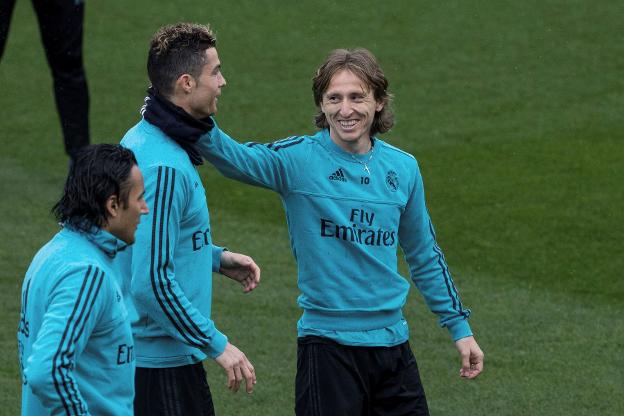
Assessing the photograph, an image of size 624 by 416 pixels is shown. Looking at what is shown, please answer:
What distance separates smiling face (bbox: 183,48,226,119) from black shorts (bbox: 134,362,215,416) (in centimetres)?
87

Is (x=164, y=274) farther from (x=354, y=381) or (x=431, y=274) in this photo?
(x=431, y=274)

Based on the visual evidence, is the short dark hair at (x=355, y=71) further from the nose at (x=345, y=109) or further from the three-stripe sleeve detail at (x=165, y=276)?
the three-stripe sleeve detail at (x=165, y=276)

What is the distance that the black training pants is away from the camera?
30.1ft

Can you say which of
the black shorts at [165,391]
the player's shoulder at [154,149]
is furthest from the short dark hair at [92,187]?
the black shorts at [165,391]

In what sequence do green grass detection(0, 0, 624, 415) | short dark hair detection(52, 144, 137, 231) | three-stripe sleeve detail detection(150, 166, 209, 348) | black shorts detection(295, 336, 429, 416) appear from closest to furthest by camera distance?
short dark hair detection(52, 144, 137, 231) → three-stripe sleeve detail detection(150, 166, 209, 348) → black shorts detection(295, 336, 429, 416) → green grass detection(0, 0, 624, 415)

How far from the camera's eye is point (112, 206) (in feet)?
11.7

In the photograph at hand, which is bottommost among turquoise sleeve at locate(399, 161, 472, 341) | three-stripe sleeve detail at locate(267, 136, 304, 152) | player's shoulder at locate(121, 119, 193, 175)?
turquoise sleeve at locate(399, 161, 472, 341)

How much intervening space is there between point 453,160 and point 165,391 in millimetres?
7065

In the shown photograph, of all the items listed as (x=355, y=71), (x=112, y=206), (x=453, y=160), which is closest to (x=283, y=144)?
(x=355, y=71)

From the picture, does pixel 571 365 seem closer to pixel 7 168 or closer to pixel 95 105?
pixel 7 168

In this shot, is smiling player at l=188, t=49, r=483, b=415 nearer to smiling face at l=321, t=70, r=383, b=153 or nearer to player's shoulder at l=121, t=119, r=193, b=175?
smiling face at l=321, t=70, r=383, b=153

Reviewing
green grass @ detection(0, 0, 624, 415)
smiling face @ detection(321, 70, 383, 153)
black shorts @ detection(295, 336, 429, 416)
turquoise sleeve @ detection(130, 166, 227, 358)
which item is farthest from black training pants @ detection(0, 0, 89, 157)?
turquoise sleeve @ detection(130, 166, 227, 358)

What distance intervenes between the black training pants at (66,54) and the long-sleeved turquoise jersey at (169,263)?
5151mm

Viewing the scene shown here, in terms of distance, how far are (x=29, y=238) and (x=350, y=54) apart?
492 cm
